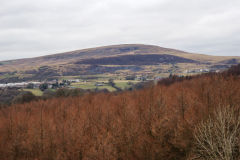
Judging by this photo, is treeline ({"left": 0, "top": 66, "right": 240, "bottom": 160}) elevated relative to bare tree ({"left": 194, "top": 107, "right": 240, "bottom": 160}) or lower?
lower

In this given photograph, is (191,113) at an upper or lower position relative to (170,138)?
upper

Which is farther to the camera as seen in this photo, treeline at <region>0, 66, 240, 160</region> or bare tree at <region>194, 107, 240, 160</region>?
treeline at <region>0, 66, 240, 160</region>

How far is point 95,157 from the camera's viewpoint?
2545 cm

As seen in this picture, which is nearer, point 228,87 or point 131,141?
point 131,141

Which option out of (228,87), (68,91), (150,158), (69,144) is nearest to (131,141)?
(150,158)

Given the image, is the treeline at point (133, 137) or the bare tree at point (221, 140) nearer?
the bare tree at point (221, 140)

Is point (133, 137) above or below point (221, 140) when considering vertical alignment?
below

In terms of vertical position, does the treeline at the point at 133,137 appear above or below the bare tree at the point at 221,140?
below

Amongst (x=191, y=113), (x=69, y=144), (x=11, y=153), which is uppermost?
(x=191, y=113)

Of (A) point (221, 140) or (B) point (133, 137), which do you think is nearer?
(A) point (221, 140)

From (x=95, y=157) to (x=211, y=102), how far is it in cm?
2071

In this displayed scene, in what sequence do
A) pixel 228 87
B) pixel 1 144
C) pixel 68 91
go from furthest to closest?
pixel 68 91 → pixel 228 87 → pixel 1 144

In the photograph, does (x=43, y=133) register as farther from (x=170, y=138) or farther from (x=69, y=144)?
(x=170, y=138)

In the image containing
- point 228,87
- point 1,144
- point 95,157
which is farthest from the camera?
point 228,87
